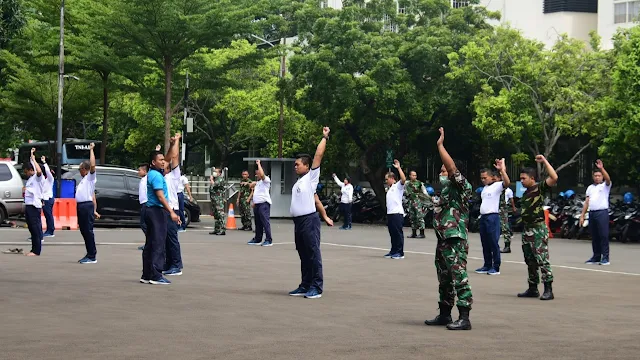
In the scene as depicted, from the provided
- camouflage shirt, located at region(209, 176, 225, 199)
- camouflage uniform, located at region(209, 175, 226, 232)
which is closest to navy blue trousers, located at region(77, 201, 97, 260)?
camouflage uniform, located at region(209, 175, 226, 232)

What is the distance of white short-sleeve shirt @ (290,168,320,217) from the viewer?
46.7 ft

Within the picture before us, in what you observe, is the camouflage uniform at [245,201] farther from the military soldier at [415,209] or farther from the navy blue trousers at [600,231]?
the navy blue trousers at [600,231]

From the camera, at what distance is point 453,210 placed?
37.3ft

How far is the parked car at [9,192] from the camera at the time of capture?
105ft

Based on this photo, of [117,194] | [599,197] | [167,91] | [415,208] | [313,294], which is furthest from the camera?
[167,91]

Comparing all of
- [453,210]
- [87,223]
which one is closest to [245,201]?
[87,223]

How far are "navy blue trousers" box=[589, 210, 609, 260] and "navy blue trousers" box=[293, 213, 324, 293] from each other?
872 centimetres

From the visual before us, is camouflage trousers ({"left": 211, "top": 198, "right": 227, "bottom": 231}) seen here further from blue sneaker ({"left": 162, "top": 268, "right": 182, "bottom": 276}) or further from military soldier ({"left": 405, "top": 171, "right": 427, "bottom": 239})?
blue sneaker ({"left": 162, "top": 268, "right": 182, "bottom": 276})

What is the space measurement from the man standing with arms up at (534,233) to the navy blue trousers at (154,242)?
487 centimetres

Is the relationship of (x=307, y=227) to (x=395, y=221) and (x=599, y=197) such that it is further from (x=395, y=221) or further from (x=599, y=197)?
(x=599, y=197)

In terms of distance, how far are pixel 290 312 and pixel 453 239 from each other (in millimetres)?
2137

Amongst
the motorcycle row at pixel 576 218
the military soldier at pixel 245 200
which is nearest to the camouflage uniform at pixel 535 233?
the motorcycle row at pixel 576 218

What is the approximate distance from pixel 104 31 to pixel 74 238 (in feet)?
51.9

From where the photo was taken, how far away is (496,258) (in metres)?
18.4
